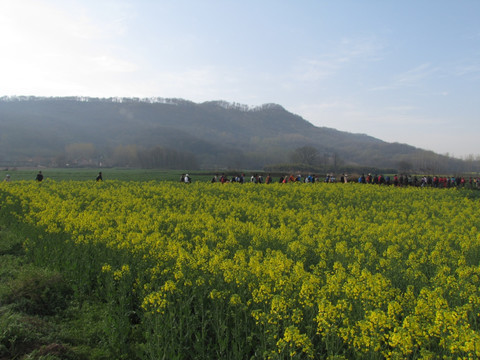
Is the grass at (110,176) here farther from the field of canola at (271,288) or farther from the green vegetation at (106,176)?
the field of canola at (271,288)

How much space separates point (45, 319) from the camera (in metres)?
7.48

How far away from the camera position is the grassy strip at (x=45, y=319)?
6.16 metres

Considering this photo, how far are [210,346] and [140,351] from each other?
109cm

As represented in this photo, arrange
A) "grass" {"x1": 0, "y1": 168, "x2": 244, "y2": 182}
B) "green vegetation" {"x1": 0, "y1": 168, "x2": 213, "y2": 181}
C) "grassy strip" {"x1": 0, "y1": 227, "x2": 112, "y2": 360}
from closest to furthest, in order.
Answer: "grassy strip" {"x1": 0, "y1": 227, "x2": 112, "y2": 360}
"green vegetation" {"x1": 0, "y1": 168, "x2": 213, "y2": 181}
"grass" {"x1": 0, "y1": 168, "x2": 244, "y2": 182}

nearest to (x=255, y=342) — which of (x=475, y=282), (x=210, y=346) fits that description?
(x=210, y=346)

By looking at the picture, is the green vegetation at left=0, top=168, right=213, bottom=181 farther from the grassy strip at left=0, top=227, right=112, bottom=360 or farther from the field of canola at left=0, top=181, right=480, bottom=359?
the grassy strip at left=0, top=227, right=112, bottom=360

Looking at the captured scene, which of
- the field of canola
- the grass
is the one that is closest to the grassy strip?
the field of canola

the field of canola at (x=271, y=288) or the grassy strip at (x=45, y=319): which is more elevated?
the field of canola at (x=271, y=288)

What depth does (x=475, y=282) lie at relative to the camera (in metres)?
7.66

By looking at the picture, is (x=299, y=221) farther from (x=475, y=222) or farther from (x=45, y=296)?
(x=45, y=296)

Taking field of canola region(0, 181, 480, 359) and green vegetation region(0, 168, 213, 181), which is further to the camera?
green vegetation region(0, 168, 213, 181)

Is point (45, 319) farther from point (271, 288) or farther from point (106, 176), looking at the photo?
point (106, 176)

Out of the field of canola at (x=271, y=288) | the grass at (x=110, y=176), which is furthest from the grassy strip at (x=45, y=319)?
the grass at (x=110, y=176)

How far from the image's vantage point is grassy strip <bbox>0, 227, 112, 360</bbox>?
6.16m
